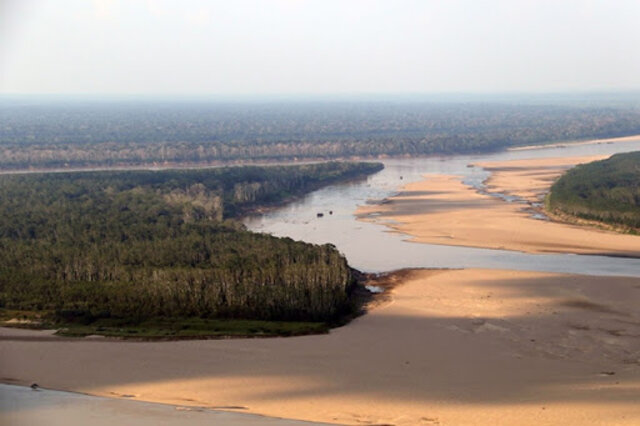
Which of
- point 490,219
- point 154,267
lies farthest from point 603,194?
point 154,267

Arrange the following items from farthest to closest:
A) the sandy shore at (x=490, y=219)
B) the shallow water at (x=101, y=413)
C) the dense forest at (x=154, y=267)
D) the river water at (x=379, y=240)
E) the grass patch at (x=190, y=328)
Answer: the sandy shore at (x=490, y=219)
the river water at (x=379, y=240)
the dense forest at (x=154, y=267)
the grass patch at (x=190, y=328)
the shallow water at (x=101, y=413)

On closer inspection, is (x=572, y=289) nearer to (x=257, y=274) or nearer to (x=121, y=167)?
(x=257, y=274)

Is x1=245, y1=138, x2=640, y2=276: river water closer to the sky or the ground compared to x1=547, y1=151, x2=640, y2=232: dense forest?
closer to the ground

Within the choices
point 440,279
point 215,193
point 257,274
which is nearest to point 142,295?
point 257,274

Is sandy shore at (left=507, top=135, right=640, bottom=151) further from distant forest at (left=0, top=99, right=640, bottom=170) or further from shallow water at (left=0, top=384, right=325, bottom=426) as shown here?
shallow water at (left=0, top=384, right=325, bottom=426)

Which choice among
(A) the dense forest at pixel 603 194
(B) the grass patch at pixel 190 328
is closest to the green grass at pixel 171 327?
(B) the grass patch at pixel 190 328

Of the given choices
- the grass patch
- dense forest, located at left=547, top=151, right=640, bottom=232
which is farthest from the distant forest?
the grass patch

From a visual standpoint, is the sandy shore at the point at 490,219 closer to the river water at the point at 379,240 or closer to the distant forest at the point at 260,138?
the river water at the point at 379,240
